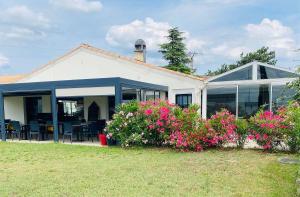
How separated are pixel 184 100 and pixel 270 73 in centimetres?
572

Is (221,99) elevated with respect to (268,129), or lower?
elevated

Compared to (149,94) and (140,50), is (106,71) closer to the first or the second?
(149,94)

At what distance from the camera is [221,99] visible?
1741 cm

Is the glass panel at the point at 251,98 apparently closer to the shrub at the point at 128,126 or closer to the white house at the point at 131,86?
the white house at the point at 131,86

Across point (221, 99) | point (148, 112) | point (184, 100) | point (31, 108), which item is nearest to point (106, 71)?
point (184, 100)

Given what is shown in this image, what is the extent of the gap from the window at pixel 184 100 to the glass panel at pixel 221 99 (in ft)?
4.36

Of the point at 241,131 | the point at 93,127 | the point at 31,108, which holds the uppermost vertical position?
the point at 31,108

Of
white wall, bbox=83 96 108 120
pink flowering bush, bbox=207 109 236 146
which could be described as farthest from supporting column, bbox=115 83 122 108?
white wall, bbox=83 96 108 120

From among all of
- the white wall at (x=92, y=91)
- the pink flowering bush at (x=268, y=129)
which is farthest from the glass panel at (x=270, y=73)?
the white wall at (x=92, y=91)

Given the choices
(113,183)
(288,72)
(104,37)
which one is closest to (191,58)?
(104,37)

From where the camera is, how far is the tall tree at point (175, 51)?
38.1m

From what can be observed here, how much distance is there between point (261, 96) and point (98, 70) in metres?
11.5

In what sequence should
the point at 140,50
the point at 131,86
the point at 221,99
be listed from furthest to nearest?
1. the point at 140,50
2. the point at 221,99
3. the point at 131,86

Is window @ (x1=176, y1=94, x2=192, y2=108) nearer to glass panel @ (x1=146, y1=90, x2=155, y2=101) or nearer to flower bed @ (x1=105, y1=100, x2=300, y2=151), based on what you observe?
glass panel @ (x1=146, y1=90, x2=155, y2=101)
